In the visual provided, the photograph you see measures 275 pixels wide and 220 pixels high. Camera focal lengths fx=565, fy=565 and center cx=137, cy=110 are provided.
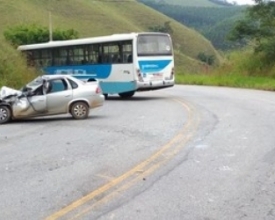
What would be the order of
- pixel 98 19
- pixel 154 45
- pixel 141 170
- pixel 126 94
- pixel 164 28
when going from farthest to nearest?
pixel 164 28, pixel 98 19, pixel 126 94, pixel 154 45, pixel 141 170

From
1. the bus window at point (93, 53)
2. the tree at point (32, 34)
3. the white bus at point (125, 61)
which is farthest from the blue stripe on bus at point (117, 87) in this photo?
the tree at point (32, 34)

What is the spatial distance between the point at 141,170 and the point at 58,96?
9.00 m

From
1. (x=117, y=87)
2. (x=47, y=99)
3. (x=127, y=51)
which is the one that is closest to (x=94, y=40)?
(x=127, y=51)

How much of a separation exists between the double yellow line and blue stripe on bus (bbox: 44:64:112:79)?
14.1m

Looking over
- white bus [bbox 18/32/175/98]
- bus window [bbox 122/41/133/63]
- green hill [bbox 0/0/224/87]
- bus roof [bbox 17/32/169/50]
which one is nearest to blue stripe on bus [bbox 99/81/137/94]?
white bus [bbox 18/32/175/98]

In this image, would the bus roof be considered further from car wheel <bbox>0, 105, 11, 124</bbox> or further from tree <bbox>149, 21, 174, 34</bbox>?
tree <bbox>149, 21, 174, 34</bbox>

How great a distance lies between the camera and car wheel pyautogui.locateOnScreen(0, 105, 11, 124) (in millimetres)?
16609

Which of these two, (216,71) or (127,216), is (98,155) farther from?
(216,71)

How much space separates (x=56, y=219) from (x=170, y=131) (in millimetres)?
6973

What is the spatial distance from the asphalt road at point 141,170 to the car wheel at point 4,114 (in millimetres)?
2068

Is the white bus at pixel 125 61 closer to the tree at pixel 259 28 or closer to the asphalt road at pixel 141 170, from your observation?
the asphalt road at pixel 141 170

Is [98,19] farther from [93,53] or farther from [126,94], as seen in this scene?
[93,53]

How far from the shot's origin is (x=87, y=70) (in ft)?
88.0

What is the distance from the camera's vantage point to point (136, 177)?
311 inches
